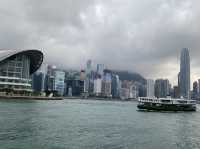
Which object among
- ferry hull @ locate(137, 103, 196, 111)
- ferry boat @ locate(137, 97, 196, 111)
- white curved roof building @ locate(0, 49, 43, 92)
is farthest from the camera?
white curved roof building @ locate(0, 49, 43, 92)

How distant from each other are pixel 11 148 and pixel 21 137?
5286 millimetres

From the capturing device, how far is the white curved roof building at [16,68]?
6289 inches

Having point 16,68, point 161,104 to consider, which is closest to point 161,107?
point 161,104

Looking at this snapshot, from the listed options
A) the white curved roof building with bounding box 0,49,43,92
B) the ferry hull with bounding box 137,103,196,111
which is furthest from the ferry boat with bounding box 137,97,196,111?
the white curved roof building with bounding box 0,49,43,92

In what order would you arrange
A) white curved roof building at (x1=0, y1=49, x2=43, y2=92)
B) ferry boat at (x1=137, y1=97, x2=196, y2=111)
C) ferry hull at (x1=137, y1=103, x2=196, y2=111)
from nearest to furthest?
ferry hull at (x1=137, y1=103, x2=196, y2=111) < ferry boat at (x1=137, y1=97, x2=196, y2=111) < white curved roof building at (x1=0, y1=49, x2=43, y2=92)

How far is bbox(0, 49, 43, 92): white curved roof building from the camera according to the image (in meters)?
160

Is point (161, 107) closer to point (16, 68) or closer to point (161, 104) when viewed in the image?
point (161, 104)

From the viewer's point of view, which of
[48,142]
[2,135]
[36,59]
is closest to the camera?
[48,142]

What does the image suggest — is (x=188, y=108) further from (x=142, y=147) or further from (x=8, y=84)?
(x=8, y=84)

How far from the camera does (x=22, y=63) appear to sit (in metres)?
168

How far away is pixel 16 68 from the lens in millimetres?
166500

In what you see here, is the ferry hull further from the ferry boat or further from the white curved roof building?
the white curved roof building

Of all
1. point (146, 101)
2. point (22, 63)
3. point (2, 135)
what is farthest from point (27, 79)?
point (2, 135)

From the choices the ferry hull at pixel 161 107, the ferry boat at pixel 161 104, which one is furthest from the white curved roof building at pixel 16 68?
the ferry hull at pixel 161 107
